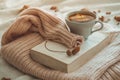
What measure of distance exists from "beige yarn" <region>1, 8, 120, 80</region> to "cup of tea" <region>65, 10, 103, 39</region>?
27 mm

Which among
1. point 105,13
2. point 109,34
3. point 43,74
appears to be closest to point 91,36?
point 109,34

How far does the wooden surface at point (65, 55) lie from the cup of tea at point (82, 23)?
25 mm

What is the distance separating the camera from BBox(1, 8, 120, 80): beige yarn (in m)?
0.61

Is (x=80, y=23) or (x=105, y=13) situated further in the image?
(x=105, y=13)

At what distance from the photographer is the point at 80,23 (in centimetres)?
68

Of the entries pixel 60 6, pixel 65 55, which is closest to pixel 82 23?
pixel 65 55

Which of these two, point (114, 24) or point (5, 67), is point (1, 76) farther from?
point (114, 24)

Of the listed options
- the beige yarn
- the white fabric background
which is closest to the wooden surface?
the beige yarn

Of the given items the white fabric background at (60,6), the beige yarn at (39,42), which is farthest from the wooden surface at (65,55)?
the white fabric background at (60,6)

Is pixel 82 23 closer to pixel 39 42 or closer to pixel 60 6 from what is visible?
pixel 39 42

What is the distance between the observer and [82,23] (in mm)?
680

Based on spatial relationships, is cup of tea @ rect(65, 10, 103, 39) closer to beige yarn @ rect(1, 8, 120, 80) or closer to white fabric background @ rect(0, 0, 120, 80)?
beige yarn @ rect(1, 8, 120, 80)

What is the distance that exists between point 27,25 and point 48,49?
0.13m

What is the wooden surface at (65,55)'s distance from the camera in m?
0.61
